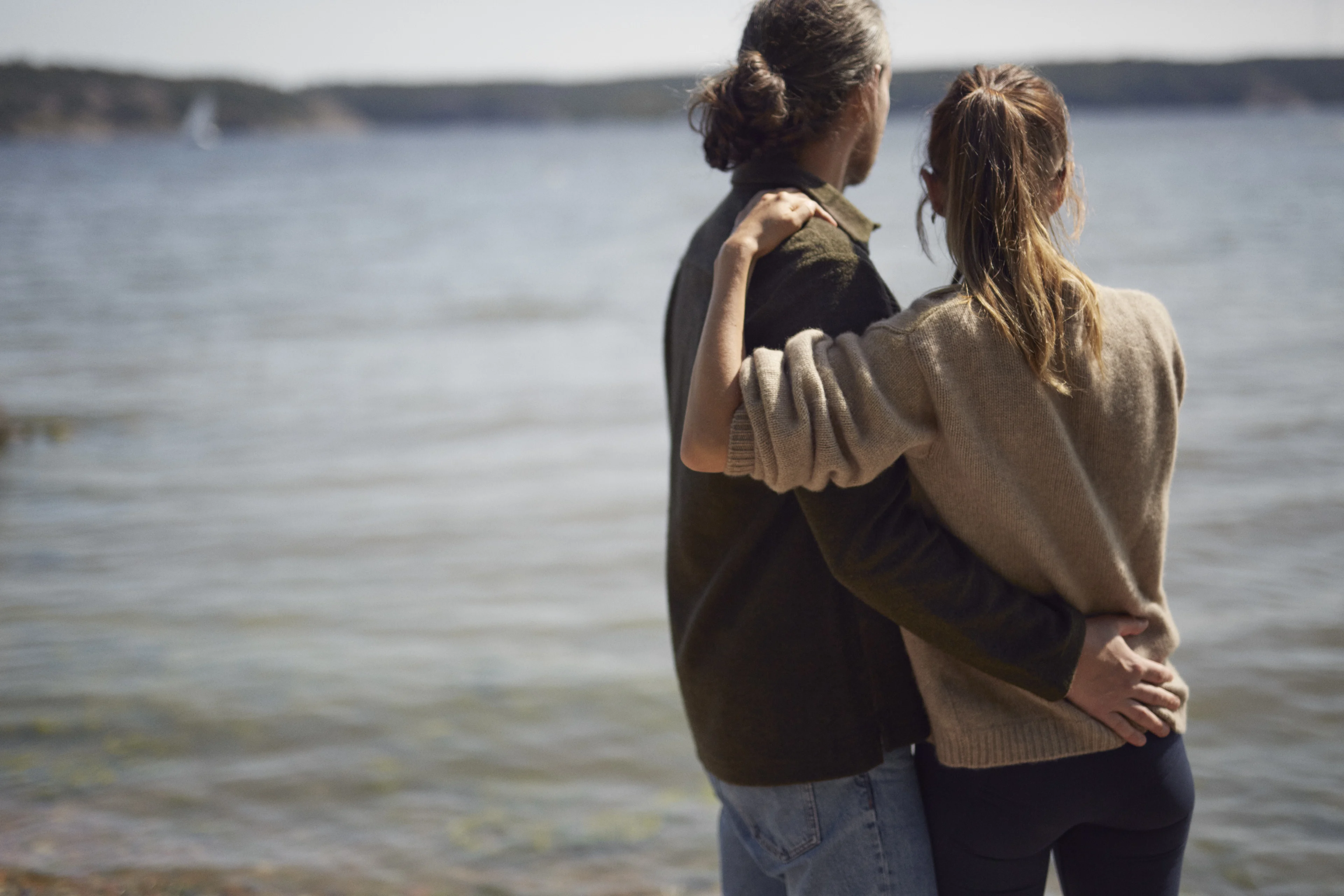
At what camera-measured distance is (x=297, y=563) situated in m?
5.50

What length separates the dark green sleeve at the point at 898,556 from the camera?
1.42 m

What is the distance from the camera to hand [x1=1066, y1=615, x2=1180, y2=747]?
4.89 ft

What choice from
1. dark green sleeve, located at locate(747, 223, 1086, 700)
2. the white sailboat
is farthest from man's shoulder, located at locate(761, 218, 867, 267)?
the white sailboat

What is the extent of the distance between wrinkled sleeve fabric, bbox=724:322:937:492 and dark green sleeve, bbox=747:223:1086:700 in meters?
0.06

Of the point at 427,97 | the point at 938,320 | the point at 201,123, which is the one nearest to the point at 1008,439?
the point at 938,320


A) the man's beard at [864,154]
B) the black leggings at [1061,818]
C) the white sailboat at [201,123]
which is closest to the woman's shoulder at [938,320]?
the man's beard at [864,154]

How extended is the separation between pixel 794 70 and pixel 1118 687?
976 millimetres

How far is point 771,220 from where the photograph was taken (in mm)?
1476

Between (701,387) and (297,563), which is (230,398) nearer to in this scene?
(297,563)

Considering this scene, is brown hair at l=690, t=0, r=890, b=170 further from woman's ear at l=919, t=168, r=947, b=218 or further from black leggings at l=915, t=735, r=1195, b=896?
black leggings at l=915, t=735, r=1195, b=896

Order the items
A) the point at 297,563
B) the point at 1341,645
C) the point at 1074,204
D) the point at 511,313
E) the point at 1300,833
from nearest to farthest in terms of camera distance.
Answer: the point at 1074,204, the point at 1300,833, the point at 1341,645, the point at 297,563, the point at 511,313

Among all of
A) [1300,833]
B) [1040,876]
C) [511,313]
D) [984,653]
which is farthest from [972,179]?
[511,313]

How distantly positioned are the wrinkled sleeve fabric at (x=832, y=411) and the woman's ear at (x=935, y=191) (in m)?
0.27

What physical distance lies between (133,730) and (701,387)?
3.33 meters
